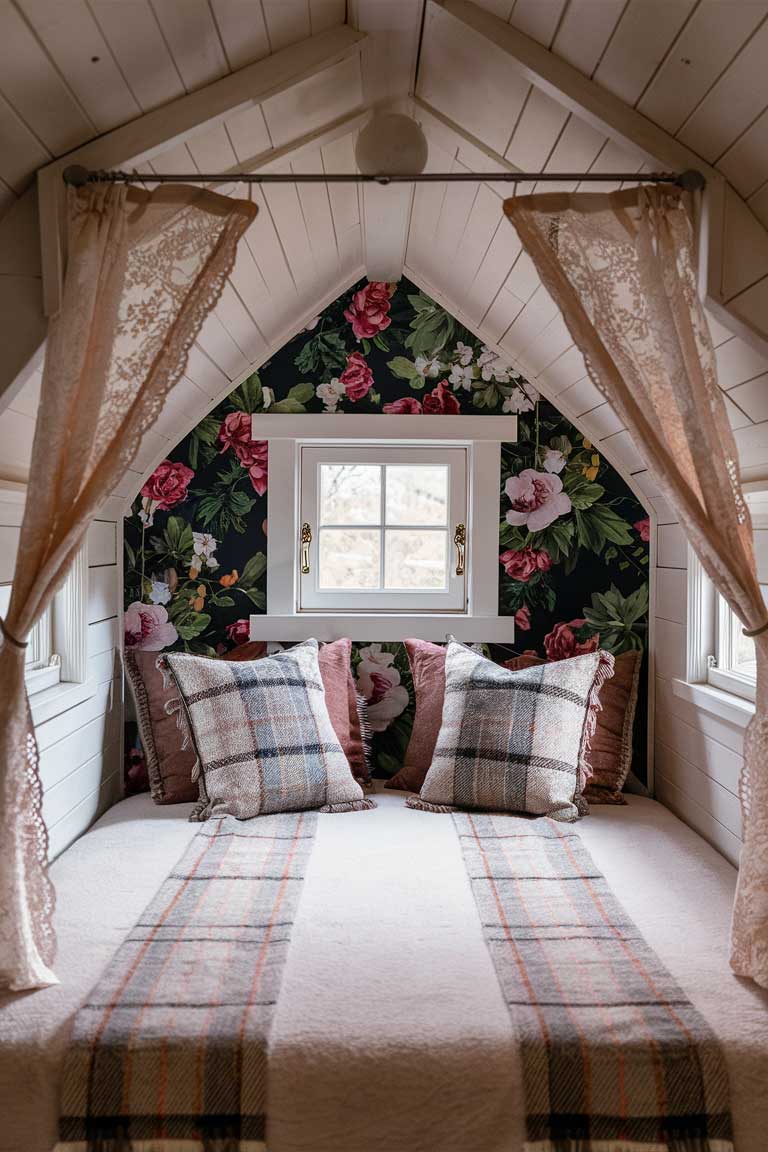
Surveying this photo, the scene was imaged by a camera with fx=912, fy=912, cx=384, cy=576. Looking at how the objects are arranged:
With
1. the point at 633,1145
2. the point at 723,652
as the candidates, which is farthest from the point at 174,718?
the point at 633,1145

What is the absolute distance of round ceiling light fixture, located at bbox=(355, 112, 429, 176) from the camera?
199 cm

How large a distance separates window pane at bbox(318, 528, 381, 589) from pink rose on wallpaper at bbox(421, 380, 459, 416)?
47 centimetres

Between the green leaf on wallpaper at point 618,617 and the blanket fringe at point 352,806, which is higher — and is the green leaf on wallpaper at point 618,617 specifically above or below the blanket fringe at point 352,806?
above

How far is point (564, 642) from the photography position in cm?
311

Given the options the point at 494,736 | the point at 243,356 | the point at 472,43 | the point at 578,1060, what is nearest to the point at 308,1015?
the point at 578,1060

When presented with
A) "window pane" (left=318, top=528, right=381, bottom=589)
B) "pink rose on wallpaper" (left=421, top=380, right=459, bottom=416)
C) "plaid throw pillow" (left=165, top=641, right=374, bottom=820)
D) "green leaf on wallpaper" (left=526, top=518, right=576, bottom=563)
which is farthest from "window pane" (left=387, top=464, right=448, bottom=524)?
"plaid throw pillow" (left=165, top=641, right=374, bottom=820)

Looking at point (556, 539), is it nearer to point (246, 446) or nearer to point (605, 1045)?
point (246, 446)

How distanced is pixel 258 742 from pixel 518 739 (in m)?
0.75

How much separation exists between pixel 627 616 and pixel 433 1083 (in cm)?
190

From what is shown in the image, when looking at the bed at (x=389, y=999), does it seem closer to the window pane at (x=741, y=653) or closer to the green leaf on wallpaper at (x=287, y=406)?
the window pane at (x=741, y=653)

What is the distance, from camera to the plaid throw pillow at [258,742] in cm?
258

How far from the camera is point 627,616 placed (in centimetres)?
309

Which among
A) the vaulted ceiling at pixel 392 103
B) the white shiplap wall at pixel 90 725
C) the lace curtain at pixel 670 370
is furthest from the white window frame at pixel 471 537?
the lace curtain at pixel 670 370

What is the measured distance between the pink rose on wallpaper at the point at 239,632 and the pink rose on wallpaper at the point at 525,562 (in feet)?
2.95
